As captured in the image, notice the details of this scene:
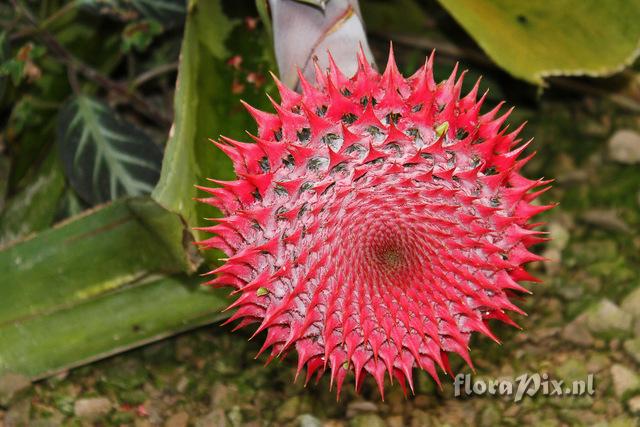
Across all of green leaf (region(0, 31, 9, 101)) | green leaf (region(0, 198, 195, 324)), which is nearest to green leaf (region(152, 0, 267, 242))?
green leaf (region(0, 198, 195, 324))

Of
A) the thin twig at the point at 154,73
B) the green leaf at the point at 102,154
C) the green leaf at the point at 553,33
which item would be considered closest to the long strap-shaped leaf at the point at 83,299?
the green leaf at the point at 102,154

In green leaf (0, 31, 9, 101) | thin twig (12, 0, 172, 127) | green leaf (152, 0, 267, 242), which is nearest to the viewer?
green leaf (152, 0, 267, 242)

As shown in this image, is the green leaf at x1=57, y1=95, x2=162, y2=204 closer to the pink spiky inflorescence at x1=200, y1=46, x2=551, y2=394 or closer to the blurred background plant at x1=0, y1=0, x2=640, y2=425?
the blurred background plant at x1=0, y1=0, x2=640, y2=425

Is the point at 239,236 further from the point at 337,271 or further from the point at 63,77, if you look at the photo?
the point at 63,77

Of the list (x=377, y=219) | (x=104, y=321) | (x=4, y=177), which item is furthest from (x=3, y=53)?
(x=377, y=219)

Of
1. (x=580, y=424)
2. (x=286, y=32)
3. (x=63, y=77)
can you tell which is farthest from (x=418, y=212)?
(x=63, y=77)

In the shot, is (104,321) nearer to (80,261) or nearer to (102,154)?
(80,261)

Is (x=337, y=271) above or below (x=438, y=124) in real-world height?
below

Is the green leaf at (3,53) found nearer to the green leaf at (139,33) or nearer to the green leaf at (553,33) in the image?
the green leaf at (139,33)
